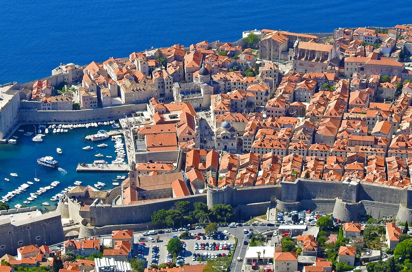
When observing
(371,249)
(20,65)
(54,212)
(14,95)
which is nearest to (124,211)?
(54,212)

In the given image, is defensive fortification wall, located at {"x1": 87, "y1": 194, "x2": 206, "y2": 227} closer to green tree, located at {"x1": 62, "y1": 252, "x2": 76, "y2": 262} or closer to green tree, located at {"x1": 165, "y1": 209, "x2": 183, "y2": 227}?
green tree, located at {"x1": 165, "y1": 209, "x2": 183, "y2": 227}

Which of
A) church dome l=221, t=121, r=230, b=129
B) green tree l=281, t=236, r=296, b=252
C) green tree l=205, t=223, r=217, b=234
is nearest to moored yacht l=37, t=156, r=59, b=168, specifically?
church dome l=221, t=121, r=230, b=129

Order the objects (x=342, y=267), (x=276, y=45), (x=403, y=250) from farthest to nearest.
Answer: (x=276, y=45) < (x=403, y=250) < (x=342, y=267)

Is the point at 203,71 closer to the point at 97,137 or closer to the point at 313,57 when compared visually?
the point at 313,57

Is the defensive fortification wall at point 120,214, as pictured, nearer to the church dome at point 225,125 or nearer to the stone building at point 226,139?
the stone building at point 226,139

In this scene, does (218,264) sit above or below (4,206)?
below

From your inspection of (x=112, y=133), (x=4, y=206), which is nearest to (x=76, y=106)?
(x=112, y=133)

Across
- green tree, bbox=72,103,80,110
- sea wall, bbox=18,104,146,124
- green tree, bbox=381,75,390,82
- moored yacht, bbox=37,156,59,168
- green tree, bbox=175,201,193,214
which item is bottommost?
green tree, bbox=175,201,193,214
